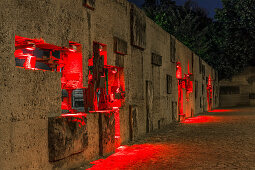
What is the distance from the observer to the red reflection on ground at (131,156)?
4.62 meters

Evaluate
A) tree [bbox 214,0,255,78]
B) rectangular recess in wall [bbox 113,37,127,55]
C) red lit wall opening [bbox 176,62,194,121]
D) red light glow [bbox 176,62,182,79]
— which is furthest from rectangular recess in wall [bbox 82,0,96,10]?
tree [bbox 214,0,255,78]

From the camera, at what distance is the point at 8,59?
10.6 feet

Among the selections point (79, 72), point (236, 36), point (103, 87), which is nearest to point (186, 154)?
point (103, 87)

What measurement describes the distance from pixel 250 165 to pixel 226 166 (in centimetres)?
36

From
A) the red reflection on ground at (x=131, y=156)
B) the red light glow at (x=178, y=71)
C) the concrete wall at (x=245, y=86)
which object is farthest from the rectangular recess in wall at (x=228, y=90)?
the red reflection on ground at (x=131, y=156)

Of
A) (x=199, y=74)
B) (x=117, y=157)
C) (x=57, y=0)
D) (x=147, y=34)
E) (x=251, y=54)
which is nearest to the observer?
(x=57, y=0)

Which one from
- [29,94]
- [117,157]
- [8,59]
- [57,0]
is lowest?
[117,157]

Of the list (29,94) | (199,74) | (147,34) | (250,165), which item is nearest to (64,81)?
(29,94)

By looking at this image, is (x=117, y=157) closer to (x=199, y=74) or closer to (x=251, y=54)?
(x=199, y=74)

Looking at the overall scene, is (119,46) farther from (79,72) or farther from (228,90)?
(228,90)

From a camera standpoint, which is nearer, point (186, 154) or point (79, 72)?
point (79, 72)

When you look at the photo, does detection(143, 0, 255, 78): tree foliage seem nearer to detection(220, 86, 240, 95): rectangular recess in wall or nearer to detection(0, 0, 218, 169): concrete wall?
detection(220, 86, 240, 95): rectangular recess in wall

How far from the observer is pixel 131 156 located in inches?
207

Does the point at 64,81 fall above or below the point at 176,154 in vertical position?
above
